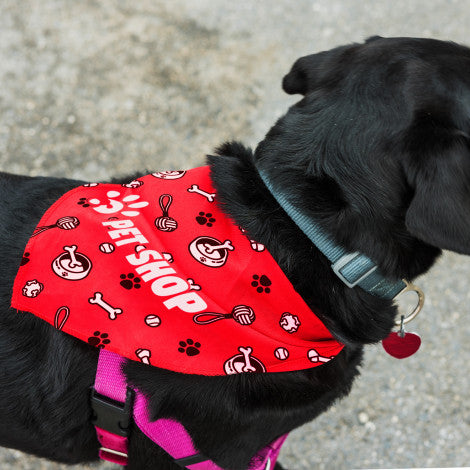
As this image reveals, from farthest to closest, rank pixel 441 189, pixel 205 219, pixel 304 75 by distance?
pixel 304 75 < pixel 205 219 < pixel 441 189

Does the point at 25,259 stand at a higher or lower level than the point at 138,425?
higher

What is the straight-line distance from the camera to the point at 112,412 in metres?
1.43

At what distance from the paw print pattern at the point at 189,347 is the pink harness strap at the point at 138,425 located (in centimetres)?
17

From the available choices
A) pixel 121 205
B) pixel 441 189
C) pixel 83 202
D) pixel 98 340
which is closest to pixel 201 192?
pixel 121 205

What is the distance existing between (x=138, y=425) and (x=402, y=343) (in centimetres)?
87

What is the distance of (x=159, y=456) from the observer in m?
1.56

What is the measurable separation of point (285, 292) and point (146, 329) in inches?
14.4

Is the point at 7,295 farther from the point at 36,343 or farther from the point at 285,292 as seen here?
the point at 285,292

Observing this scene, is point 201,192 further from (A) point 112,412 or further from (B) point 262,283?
(A) point 112,412

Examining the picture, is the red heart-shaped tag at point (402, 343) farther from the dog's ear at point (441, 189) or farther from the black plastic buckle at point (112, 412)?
the black plastic buckle at point (112, 412)

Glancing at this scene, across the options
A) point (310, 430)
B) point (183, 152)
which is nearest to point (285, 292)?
point (310, 430)

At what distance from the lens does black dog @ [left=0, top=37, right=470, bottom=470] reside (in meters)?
1.34

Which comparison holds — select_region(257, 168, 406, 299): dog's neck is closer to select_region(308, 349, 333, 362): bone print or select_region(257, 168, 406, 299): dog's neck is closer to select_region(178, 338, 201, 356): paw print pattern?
select_region(308, 349, 333, 362): bone print

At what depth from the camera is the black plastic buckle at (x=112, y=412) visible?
142 centimetres
